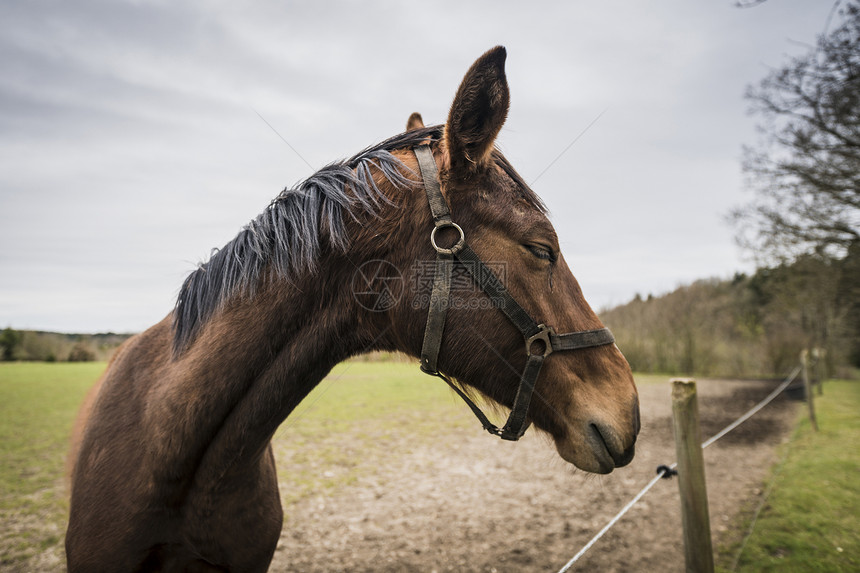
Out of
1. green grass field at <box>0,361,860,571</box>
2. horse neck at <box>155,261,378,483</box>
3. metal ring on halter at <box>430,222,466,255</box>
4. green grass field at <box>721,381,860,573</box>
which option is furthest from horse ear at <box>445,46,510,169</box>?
green grass field at <box>721,381,860,573</box>

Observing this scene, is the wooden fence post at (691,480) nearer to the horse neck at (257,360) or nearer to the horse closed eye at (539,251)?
the horse closed eye at (539,251)

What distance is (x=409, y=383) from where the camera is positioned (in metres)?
20.2

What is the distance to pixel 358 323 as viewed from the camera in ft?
5.75

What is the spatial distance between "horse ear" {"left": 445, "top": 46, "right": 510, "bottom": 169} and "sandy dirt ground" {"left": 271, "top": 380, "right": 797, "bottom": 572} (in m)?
1.94

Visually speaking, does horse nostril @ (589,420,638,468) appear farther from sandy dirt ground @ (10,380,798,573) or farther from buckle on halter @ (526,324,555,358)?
sandy dirt ground @ (10,380,798,573)

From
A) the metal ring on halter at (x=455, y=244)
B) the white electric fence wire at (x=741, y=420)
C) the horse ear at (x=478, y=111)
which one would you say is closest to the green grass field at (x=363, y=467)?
the metal ring on halter at (x=455, y=244)

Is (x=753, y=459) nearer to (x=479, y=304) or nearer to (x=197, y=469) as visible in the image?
(x=479, y=304)

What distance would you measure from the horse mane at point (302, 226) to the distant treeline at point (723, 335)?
77.8 feet

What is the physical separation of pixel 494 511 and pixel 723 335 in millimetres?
26321

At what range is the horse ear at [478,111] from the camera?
157cm

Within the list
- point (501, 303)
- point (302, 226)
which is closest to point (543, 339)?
point (501, 303)

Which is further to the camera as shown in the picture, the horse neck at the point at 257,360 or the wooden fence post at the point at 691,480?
the wooden fence post at the point at 691,480

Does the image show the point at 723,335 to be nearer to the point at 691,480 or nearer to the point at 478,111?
the point at 691,480

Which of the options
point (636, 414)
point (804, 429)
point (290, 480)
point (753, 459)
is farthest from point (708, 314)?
point (636, 414)
